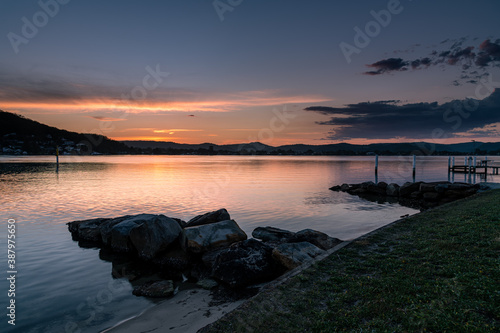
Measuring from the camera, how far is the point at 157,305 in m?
9.05

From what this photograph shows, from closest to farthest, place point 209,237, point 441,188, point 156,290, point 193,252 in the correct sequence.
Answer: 1. point 156,290
2. point 193,252
3. point 209,237
4. point 441,188

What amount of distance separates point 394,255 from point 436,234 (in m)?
3.42

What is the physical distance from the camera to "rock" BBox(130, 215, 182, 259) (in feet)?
42.1

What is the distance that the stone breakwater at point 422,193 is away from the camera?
99.4ft

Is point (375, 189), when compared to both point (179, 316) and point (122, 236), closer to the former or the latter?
point (122, 236)

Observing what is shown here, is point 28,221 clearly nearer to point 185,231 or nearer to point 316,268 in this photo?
point 185,231

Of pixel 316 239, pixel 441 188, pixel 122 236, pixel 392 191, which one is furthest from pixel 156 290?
pixel 392 191

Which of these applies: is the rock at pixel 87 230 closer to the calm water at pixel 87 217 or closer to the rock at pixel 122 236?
the calm water at pixel 87 217

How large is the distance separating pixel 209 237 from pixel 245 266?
3.33 meters

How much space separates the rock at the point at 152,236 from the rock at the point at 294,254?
522 centimetres

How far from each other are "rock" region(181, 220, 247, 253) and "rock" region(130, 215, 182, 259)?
0.73 metres

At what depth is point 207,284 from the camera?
10227mm

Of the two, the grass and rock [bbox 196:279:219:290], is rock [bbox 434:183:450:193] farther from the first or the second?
rock [bbox 196:279:219:290]

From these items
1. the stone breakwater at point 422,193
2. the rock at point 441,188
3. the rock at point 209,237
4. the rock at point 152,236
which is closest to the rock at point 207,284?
the rock at point 209,237
